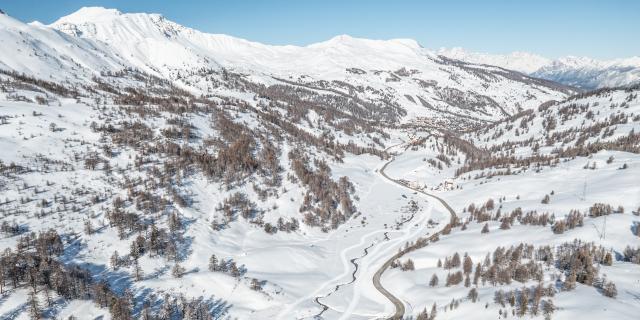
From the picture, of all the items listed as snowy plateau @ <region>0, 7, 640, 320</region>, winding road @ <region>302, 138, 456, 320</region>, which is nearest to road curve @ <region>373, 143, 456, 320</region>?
winding road @ <region>302, 138, 456, 320</region>

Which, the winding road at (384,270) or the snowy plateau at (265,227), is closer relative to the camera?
the snowy plateau at (265,227)

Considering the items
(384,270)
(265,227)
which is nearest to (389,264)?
(384,270)

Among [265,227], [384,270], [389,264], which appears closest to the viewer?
[384,270]

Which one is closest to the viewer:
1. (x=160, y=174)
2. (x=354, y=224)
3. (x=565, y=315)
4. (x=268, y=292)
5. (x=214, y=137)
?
(x=565, y=315)

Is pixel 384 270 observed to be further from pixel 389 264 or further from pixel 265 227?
pixel 265 227

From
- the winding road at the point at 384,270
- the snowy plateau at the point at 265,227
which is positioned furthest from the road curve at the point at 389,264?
the snowy plateau at the point at 265,227

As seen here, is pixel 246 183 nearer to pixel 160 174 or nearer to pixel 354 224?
pixel 160 174

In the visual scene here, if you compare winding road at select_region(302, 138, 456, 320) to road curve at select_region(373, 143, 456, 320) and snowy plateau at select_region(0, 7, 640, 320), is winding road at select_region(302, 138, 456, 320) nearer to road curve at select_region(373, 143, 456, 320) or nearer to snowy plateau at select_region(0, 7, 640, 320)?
road curve at select_region(373, 143, 456, 320)

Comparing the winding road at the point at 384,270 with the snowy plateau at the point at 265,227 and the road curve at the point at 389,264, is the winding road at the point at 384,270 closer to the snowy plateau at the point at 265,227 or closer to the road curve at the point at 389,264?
the road curve at the point at 389,264

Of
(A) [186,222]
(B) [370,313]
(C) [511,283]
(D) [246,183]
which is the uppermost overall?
(D) [246,183]

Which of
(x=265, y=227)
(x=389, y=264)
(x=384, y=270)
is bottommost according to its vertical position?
(x=384, y=270)

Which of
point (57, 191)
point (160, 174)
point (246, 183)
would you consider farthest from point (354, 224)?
point (57, 191)
